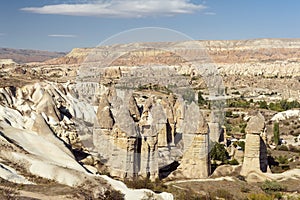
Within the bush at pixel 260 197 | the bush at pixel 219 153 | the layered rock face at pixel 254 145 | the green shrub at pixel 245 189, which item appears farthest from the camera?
the bush at pixel 219 153

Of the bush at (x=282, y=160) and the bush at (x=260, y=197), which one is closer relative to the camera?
the bush at (x=260, y=197)

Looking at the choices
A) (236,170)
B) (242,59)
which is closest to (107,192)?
(236,170)

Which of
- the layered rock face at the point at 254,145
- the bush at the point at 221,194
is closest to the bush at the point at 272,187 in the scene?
the layered rock face at the point at 254,145

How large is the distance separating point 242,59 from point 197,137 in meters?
98.4

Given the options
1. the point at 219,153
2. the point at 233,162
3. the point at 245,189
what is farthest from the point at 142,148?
the point at 233,162

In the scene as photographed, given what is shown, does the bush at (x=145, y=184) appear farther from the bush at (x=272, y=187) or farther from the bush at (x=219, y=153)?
the bush at (x=219, y=153)

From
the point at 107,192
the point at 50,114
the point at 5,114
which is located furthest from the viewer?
the point at 50,114

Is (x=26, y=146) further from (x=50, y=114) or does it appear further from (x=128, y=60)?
(x=128, y=60)

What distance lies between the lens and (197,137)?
1277 cm

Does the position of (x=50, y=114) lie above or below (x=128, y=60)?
below

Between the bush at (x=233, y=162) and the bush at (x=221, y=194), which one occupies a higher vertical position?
the bush at (x=221, y=194)

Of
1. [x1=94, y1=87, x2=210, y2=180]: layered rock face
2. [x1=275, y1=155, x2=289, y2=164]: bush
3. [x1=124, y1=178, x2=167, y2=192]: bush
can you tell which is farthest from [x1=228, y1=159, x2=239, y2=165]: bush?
[x1=124, y1=178, x2=167, y2=192]: bush

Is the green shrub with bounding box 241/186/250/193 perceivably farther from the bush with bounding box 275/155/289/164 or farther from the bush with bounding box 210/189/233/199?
the bush with bounding box 275/155/289/164

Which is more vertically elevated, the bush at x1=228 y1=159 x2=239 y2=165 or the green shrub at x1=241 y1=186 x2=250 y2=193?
the green shrub at x1=241 y1=186 x2=250 y2=193
